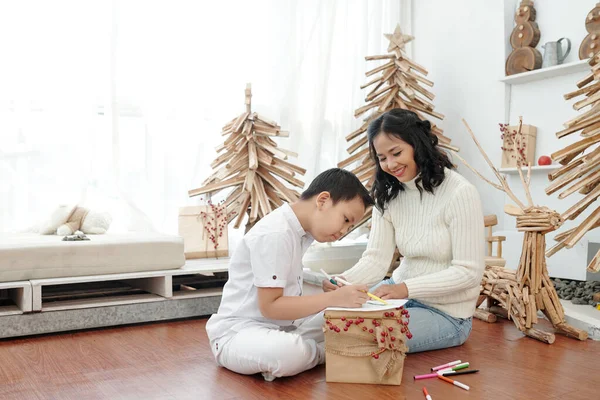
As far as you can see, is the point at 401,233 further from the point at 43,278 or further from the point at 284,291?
the point at 43,278

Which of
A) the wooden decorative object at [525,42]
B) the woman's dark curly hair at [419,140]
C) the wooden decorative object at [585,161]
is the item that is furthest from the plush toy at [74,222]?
the wooden decorative object at [525,42]

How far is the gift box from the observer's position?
3.68 metres

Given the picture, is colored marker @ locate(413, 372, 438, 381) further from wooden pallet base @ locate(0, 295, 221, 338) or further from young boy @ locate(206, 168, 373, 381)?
wooden pallet base @ locate(0, 295, 221, 338)

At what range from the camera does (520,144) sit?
404cm

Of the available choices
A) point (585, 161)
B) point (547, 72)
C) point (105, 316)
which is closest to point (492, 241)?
point (585, 161)

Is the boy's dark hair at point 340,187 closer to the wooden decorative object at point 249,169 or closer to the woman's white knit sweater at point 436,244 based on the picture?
the woman's white knit sweater at point 436,244

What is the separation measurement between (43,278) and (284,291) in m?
1.32

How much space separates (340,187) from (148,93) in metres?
2.14

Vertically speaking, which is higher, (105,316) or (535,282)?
(535,282)

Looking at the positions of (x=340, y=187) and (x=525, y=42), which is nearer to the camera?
(x=340, y=187)

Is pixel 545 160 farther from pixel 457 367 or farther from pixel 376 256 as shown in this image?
pixel 457 367

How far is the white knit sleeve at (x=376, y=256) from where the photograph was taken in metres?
2.80

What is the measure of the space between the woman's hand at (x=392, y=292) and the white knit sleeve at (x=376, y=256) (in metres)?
0.29

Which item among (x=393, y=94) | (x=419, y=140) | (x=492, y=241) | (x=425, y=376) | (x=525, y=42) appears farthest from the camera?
(x=393, y=94)
